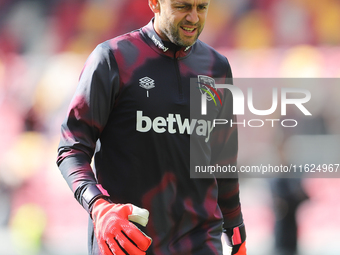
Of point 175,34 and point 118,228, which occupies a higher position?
point 175,34

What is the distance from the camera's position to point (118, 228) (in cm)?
144

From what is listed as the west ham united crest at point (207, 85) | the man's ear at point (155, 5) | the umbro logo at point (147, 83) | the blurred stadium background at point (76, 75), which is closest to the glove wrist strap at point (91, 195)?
the umbro logo at point (147, 83)

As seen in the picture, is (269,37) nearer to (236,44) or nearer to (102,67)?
(236,44)

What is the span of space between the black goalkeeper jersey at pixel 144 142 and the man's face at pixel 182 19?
0.19 ft

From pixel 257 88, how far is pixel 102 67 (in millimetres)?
2571

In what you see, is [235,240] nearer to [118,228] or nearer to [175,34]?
[118,228]

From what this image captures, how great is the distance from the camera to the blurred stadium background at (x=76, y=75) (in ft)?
12.8

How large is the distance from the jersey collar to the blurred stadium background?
2230 mm

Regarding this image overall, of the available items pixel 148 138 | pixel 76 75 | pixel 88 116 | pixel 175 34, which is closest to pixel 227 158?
pixel 148 138

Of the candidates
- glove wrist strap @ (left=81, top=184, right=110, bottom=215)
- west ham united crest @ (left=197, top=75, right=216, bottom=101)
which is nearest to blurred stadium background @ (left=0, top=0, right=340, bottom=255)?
west ham united crest @ (left=197, top=75, right=216, bottom=101)

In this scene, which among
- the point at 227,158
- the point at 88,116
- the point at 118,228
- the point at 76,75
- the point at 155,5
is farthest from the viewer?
the point at 76,75

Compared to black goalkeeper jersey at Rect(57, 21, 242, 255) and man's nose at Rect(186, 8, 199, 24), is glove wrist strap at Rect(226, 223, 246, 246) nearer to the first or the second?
black goalkeeper jersey at Rect(57, 21, 242, 255)

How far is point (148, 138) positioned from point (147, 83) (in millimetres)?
204

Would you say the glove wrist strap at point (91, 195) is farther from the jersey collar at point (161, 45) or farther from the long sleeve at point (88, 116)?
the jersey collar at point (161, 45)
